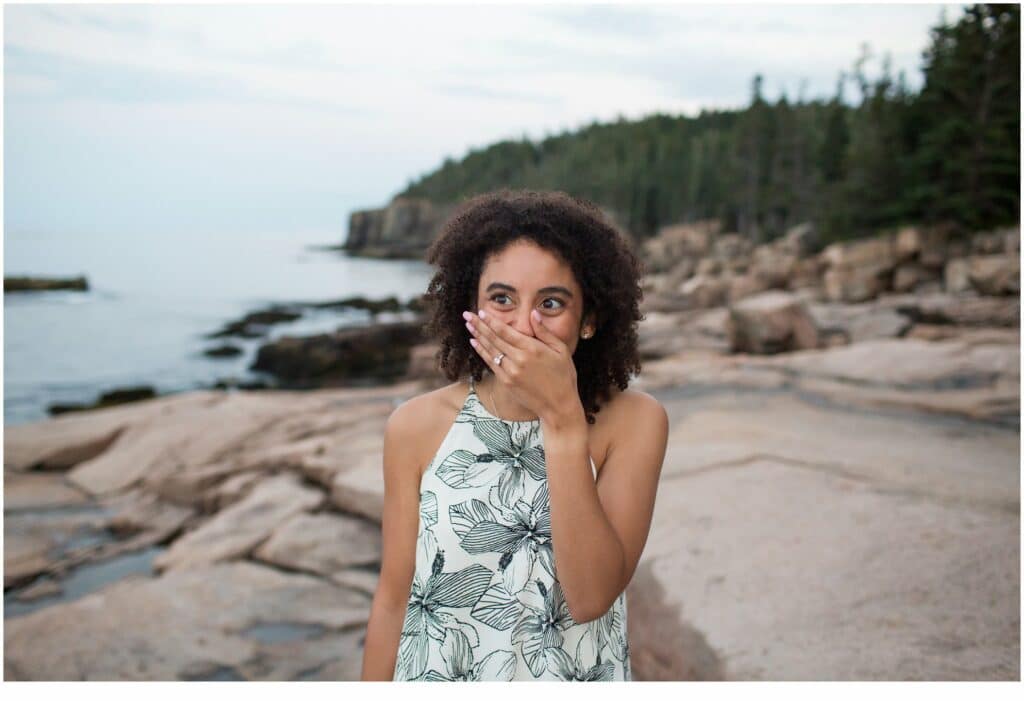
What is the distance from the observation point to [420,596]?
1.68 meters

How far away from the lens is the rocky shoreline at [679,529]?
2848mm

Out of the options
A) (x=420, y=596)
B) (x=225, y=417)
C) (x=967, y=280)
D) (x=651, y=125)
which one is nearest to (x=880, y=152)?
(x=967, y=280)

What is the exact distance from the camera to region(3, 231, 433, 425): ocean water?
15258 mm

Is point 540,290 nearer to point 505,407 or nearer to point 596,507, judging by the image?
point 505,407

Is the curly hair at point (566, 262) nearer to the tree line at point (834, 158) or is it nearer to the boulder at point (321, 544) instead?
the tree line at point (834, 158)

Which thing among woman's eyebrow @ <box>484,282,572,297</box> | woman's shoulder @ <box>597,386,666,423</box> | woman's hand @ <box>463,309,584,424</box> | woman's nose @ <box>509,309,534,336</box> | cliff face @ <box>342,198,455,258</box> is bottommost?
woman's shoulder @ <box>597,386,666,423</box>

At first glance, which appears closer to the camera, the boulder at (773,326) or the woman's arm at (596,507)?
the woman's arm at (596,507)

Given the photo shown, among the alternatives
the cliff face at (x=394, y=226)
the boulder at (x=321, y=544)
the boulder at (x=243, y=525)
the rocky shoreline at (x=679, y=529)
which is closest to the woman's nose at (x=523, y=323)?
the rocky shoreline at (x=679, y=529)

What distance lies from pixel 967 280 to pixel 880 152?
8.21m

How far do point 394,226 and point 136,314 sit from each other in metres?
53.4

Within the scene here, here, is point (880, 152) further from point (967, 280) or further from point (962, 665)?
point (962, 665)

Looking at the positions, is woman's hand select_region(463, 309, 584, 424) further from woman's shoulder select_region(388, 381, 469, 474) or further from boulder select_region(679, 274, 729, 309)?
boulder select_region(679, 274, 729, 309)

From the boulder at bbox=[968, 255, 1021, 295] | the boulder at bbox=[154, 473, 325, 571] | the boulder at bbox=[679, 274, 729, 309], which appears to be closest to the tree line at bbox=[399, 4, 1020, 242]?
the boulder at bbox=[154, 473, 325, 571]

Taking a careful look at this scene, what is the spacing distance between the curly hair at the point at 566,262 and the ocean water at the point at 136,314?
1.14 feet
